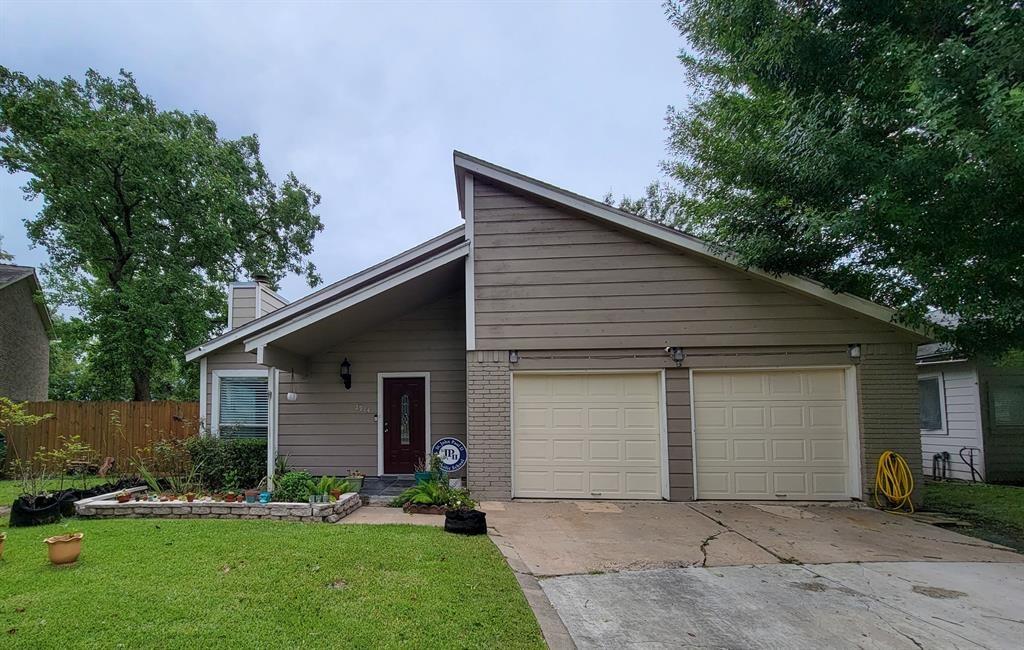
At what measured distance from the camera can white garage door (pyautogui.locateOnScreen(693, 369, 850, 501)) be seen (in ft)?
25.4

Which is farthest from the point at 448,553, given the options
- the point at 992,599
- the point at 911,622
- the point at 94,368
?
the point at 94,368

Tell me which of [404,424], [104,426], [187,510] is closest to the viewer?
[187,510]

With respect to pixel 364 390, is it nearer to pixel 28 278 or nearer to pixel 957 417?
pixel 957 417

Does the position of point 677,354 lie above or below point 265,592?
above

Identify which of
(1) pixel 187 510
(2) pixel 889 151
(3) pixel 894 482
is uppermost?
(2) pixel 889 151

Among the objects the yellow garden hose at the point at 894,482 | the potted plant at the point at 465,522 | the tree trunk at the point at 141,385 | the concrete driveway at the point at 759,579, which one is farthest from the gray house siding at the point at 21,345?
the yellow garden hose at the point at 894,482

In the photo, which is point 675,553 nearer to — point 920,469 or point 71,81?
point 920,469

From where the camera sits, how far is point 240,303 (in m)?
10.6

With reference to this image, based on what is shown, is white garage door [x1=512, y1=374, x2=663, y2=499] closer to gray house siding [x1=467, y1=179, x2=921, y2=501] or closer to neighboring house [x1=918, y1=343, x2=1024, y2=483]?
gray house siding [x1=467, y1=179, x2=921, y2=501]

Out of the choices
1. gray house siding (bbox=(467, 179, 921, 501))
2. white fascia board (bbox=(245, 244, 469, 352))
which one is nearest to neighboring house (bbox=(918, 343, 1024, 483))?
gray house siding (bbox=(467, 179, 921, 501))

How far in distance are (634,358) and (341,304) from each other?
4.61m

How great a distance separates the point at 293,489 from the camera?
7.01m

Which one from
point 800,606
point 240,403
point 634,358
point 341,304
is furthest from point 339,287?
point 800,606

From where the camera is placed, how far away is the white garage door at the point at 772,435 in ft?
25.4
